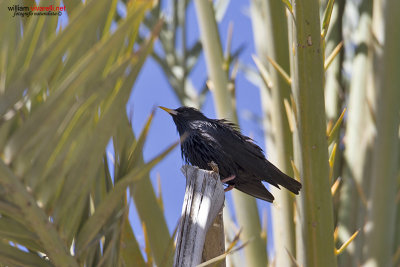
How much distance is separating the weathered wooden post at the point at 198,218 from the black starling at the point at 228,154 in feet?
4.50

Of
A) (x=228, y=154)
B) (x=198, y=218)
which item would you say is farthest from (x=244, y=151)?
(x=198, y=218)

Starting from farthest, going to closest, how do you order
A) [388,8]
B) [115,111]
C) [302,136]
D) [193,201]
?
[388,8] → [302,136] → [193,201] → [115,111]

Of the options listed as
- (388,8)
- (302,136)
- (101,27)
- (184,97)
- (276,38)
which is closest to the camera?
(101,27)

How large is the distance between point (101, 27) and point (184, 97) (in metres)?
3.00

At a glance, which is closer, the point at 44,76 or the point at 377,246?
the point at 44,76

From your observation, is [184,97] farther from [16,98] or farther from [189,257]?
[16,98]

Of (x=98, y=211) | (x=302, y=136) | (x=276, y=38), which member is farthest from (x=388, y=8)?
(x=98, y=211)

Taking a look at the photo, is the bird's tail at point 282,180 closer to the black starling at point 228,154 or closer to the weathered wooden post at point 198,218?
the black starling at point 228,154

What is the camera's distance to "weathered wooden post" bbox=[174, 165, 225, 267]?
1.92m

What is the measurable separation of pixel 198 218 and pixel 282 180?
51.6 inches

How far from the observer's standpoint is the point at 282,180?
10.7 ft

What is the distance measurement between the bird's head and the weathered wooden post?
81.7 inches

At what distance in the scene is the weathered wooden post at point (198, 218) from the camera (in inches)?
75.7

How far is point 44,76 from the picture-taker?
1.33m
